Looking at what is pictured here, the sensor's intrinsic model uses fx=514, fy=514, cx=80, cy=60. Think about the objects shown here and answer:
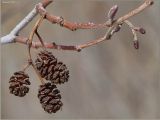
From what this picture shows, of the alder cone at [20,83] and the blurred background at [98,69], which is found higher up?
the blurred background at [98,69]

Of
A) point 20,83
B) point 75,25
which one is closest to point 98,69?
point 20,83

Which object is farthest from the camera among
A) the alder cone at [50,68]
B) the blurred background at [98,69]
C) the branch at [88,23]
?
the blurred background at [98,69]

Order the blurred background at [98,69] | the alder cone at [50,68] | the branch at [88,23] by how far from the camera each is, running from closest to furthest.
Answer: the branch at [88,23] < the alder cone at [50,68] < the blurred background at [98,69]

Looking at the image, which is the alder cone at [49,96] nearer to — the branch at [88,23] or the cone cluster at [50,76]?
the cone cluster at [50,76]

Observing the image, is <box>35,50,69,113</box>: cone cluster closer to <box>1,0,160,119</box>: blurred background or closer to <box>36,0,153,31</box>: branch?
<box>36,0,153,31</box>: branch

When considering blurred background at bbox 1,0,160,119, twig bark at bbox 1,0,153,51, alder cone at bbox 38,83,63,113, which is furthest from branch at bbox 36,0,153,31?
blurred background at bbox 1,0,160,119

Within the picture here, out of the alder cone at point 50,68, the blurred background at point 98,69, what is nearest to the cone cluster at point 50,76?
the alder cone at point 50,68

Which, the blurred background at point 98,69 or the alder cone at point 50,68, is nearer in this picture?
the alder cone at point 50,68
